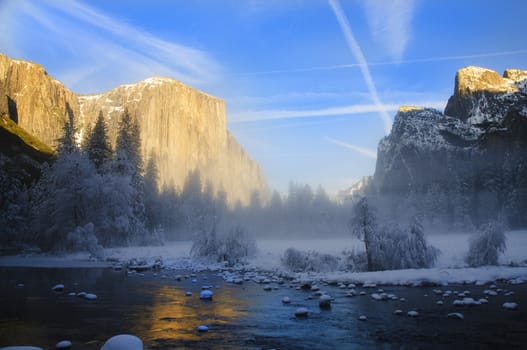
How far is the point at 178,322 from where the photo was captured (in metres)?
11.7

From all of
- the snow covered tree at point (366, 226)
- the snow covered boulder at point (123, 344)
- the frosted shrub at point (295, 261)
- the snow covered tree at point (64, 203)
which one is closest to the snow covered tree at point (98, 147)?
the snow covered tree at point (64, 203)

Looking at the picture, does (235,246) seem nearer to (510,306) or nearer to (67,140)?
(510,306)

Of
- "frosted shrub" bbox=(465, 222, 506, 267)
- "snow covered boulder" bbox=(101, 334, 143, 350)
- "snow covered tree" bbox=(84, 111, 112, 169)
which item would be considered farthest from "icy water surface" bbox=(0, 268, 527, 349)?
"snow covered tree" bbox=(84, 111, 112, 169)

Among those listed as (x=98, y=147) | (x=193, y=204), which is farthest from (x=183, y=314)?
(x=193, y=204)

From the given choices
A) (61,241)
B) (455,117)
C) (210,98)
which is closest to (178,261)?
(61,241)

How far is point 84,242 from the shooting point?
37.6 meters

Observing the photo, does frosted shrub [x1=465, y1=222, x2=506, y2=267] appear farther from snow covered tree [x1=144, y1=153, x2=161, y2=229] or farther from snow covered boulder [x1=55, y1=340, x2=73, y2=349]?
snow covered tree [x1=144, y1=153, x2=161, y2=229]

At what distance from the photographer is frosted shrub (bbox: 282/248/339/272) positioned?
1080 inches

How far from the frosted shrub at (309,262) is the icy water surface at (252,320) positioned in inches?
331

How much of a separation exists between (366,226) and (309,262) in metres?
4.94

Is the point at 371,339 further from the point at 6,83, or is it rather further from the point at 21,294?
the point at 6,83

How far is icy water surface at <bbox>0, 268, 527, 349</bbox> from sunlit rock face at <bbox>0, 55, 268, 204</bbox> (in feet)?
411

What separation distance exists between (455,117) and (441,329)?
6156 inches

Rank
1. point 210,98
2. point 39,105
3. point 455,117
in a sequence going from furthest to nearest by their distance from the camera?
point 210,98 < point 39,105 < point 455,117
